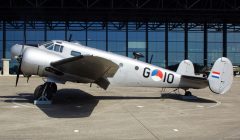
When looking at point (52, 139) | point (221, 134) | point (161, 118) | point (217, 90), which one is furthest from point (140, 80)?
point (52, 139)

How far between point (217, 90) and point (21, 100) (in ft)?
31.8

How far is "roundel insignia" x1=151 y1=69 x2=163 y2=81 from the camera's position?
1703 cm

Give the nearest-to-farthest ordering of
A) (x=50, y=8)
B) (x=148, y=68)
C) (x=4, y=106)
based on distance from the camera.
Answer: (x=4, y=106), (x=148, y=68), (x=50, y=8)

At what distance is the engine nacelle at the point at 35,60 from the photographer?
48.5 feet

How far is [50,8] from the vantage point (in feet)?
134

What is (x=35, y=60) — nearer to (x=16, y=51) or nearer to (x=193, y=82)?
(x=16, y=51)

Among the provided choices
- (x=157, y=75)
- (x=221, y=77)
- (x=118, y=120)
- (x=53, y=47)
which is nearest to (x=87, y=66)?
(x=53, y=47)

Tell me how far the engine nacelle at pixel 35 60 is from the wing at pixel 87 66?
2.14 ft

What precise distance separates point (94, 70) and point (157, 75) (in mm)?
4158

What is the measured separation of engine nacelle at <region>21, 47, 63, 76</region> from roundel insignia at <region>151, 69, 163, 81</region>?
16.5 feet

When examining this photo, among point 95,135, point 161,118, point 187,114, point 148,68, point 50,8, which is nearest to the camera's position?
point 95,135

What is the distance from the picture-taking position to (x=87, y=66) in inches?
546

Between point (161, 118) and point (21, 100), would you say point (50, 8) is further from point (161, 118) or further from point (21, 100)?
point (161, 118)

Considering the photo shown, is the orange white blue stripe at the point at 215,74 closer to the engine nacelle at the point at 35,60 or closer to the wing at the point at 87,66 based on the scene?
the wing at the point at 87,66
